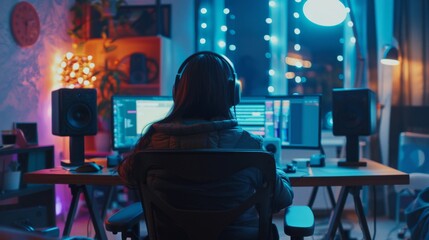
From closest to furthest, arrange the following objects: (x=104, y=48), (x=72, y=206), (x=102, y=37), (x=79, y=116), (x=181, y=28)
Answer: (x=72, y=206) → (x=79, y=116) → (x=104, y=48) → (x=102, y=37) → (x=181, y=28)

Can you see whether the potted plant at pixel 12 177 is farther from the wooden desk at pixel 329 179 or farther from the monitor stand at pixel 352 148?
the monitor stand at pixel 352 148

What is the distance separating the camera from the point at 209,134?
1514mm

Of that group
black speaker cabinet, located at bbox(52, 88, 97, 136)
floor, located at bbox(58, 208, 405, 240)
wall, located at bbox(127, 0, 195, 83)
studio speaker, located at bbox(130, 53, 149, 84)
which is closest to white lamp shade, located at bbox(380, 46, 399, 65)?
floor, located at bbox(58, 208, 405, 240)

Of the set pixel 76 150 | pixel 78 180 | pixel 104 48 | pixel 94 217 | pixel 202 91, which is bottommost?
pixel 94 217

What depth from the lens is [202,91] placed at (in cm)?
159

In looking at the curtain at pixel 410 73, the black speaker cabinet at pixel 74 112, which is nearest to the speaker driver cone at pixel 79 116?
the black speaker cabinet at pixel 74 112

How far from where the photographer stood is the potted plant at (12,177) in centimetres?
297

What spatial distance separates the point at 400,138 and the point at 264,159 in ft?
9.15

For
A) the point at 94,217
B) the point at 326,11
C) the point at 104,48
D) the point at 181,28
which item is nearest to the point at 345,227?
the point at 326,11

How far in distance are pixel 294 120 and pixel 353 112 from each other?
321mm

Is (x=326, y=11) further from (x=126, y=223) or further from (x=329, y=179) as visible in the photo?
(x=126, y=223)

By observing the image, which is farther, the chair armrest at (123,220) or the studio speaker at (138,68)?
the studio speaker at (138,68)

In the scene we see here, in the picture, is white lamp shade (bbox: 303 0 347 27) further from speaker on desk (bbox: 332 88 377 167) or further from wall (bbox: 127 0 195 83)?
wall (bbox: 127 0 195 83)

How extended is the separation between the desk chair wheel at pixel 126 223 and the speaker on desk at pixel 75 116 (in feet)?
3.24
